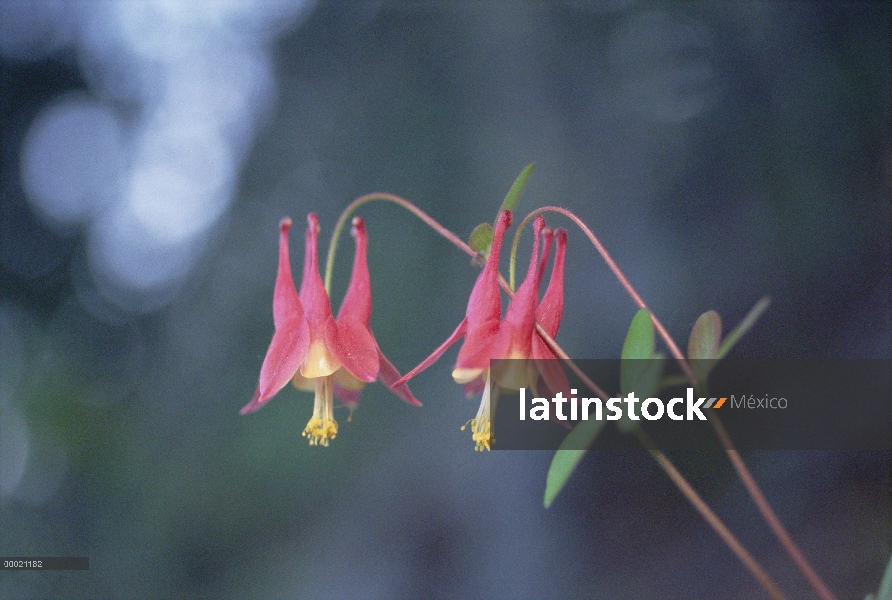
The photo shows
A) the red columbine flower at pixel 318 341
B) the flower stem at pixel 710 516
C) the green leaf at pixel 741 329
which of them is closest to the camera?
the green leaf at pixel 741 329

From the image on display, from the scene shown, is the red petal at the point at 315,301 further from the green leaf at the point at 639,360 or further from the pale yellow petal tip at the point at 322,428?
the green leaf at the point at 639,360

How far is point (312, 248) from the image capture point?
2.11 feet

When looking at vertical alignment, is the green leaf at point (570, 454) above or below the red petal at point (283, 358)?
below

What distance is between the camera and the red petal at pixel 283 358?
22.9 inches

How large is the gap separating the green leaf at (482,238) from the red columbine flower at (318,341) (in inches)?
5.3

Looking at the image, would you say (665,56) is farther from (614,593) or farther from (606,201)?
(614,593)

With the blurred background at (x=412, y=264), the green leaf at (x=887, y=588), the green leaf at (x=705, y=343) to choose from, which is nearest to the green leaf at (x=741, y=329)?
the green leaf at (x=705, y=343)

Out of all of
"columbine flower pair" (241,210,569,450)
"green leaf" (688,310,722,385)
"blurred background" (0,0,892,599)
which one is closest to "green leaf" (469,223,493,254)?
"columbine flower pair" (241,210,569,450)

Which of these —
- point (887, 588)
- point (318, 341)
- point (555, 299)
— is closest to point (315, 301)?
point (318, 341)

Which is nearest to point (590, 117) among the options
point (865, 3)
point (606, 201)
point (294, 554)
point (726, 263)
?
point (606, 201)

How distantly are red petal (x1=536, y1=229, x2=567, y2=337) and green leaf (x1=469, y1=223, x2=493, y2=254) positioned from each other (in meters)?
0.08

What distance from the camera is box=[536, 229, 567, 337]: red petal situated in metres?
0.61

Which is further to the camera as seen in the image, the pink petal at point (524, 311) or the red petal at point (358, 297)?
the red petal at point (358, 297)

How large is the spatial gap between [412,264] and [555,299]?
1.02m
